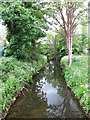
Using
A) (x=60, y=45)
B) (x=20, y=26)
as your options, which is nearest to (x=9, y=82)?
(x=20, y=26)

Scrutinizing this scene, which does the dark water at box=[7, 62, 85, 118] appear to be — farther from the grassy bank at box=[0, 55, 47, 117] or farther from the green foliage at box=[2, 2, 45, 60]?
the green foliage at box=[2, 2, 45, 60]

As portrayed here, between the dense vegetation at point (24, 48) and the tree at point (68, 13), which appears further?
the tree at point (68, 13)

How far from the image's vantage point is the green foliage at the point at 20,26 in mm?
9820

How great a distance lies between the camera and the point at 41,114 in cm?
655

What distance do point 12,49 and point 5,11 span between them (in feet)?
9.22

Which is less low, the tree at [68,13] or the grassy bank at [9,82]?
the tree at [68,13]

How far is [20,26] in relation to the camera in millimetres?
10367

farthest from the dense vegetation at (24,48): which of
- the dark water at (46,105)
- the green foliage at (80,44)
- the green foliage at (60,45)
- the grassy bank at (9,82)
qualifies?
the green foliage at (60,45)

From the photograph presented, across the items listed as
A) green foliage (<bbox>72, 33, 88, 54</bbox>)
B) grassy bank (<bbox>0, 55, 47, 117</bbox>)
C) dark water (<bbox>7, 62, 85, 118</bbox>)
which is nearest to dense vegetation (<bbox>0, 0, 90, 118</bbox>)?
grassy bank (<bbox>0, 55, 47, 117</bbox>)

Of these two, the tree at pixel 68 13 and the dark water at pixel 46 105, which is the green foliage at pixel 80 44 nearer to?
the tree at pixel 68 13

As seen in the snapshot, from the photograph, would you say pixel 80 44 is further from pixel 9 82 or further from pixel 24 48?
pixel 9 82

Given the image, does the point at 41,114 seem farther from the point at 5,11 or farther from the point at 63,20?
the point at 63,20

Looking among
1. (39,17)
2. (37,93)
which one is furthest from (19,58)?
(37,93)

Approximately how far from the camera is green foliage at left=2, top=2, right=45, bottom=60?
9.82 meters
